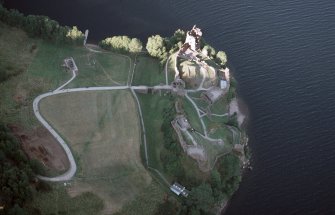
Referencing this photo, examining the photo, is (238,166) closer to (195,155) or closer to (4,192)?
(195,155)

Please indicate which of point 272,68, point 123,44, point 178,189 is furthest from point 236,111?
point 123,44

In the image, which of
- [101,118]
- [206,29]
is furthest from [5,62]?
[206,29]

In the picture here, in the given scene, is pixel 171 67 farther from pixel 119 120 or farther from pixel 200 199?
pixel 200 199

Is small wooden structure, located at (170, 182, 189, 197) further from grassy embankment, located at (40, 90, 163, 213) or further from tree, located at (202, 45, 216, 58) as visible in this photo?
tree, located at (202, 45, 216, 58)

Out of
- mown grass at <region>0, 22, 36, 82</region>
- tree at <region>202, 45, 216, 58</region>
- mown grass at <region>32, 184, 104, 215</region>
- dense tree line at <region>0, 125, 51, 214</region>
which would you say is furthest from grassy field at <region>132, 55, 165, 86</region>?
dense tree line at <region>0, 125, 51, 214</region>

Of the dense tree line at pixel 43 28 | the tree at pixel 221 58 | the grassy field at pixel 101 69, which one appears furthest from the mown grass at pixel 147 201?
the dense tree line at pixel 43 28

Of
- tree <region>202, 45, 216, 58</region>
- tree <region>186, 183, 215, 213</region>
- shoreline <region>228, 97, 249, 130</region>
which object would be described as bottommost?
tree <region>186, 183, 215, 213</region>
